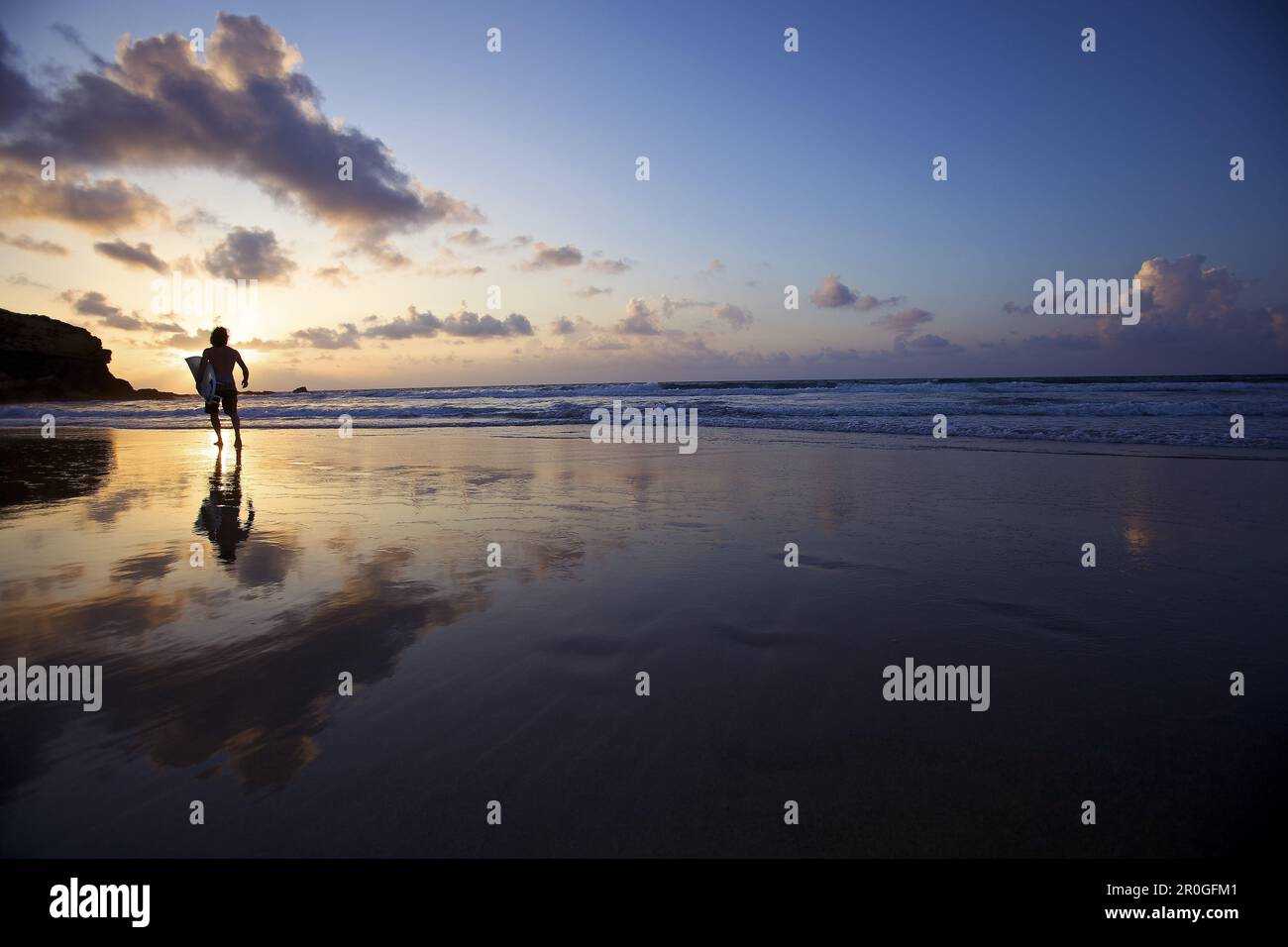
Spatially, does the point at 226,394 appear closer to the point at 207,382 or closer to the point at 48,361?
the point at 207,382

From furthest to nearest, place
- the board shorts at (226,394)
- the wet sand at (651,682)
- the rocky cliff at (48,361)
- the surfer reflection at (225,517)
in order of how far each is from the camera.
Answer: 1. the rocky cliff at (48,361)
2. the board shorts at (226,394)
3. the surfer reflection at (225,517)
4. the wet sand at (651,682)

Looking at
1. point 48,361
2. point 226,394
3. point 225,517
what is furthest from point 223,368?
point 48,361

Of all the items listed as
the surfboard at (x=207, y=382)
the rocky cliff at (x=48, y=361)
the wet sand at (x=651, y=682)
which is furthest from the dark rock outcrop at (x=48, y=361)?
the wet sand at (x=651, y=682)

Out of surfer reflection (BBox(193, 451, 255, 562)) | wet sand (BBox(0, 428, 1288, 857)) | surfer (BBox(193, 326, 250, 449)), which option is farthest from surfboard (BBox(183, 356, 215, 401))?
wet sand (BBox(0, 428, 1288, 857))

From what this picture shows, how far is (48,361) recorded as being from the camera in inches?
1667

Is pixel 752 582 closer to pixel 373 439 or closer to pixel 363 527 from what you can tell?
pixel 363 527

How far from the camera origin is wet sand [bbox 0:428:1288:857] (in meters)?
1.75

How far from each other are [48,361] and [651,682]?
58.1m

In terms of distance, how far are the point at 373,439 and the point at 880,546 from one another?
13505 millimetres

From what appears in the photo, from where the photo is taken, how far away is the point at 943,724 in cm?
222

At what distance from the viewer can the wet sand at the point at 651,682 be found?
5.74 ft

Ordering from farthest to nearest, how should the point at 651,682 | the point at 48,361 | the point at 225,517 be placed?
the point at 48,361, the point at 225,517, the point at 651,682

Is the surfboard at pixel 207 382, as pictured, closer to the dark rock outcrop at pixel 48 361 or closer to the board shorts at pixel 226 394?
the board shorts at pixel 226 394

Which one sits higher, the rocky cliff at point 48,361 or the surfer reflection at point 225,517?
the rocky cliff at point 48,361
